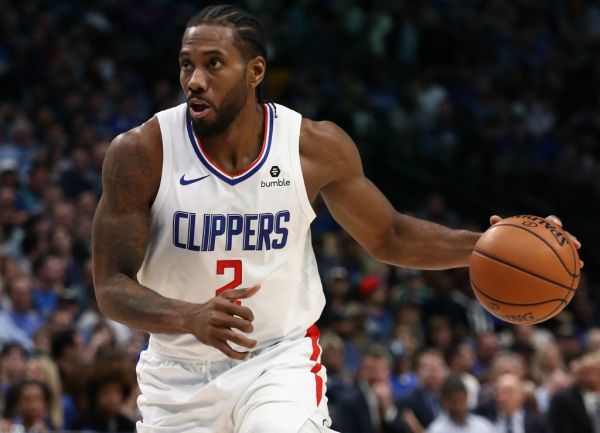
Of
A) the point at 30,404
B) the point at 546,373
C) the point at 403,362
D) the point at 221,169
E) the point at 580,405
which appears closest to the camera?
the point at 221,169

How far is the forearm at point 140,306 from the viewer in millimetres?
3699

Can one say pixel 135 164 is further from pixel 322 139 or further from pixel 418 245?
pixel 418 245

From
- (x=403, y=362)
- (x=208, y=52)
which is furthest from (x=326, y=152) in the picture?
(x=403, y=362)

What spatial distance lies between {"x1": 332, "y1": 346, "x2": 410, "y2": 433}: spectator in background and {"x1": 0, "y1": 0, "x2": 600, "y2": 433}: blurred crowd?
0.06ft

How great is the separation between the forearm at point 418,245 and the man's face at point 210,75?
93 cm

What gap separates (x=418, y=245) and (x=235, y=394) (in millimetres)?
1112

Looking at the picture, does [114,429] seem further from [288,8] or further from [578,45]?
[578,45]

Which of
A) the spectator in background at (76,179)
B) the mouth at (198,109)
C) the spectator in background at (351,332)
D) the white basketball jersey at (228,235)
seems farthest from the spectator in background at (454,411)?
the mouth at (198,109)

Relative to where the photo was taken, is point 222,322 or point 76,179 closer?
point 222,322

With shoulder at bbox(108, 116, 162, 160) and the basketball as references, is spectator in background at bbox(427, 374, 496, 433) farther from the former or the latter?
shoulder at bbox(108, 116, 162, 160)

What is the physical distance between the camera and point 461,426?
28.8 feet

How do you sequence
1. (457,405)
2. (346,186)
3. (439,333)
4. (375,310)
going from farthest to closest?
(375,310) < (439,333) < (457,405) < (346,186)

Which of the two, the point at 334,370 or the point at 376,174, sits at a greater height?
the point at 334,370

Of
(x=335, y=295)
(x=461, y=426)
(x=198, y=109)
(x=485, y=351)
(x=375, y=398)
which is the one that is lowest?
(x=485, y=351)
